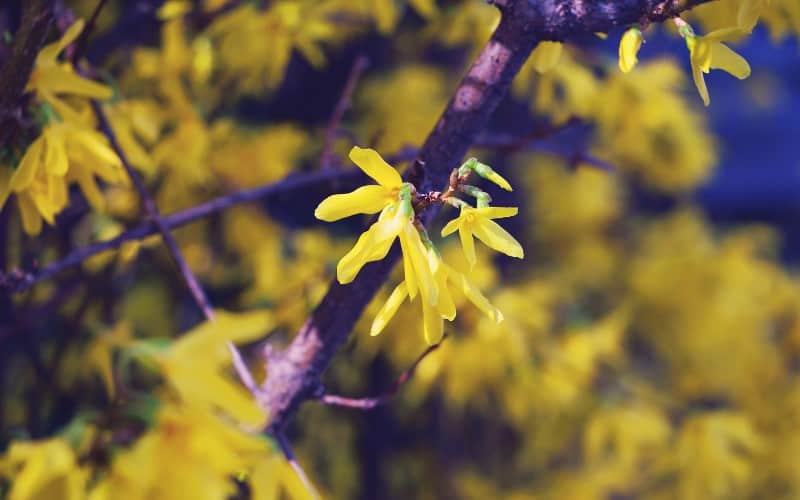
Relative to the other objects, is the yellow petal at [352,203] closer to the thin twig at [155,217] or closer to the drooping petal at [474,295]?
the drooping petal at [474,295]

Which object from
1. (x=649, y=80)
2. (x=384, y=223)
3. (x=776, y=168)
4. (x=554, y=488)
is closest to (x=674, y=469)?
(x=554, y=488)

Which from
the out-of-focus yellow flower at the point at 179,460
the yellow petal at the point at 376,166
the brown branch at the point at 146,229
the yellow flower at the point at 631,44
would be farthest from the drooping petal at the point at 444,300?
the brown branch at the point at 146,229

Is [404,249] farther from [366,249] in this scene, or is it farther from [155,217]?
[155,217]

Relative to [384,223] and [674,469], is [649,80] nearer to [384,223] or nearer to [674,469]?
[674,469]

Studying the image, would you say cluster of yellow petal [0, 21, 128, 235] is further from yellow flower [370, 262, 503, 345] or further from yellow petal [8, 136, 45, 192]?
yellow flower [370, 262, 503, 345]

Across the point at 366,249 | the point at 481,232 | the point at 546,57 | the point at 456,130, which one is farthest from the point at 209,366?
the point at 546,57

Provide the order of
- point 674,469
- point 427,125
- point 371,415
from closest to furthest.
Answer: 1. point 427,125
2. point 674,469
3. point 371,415
